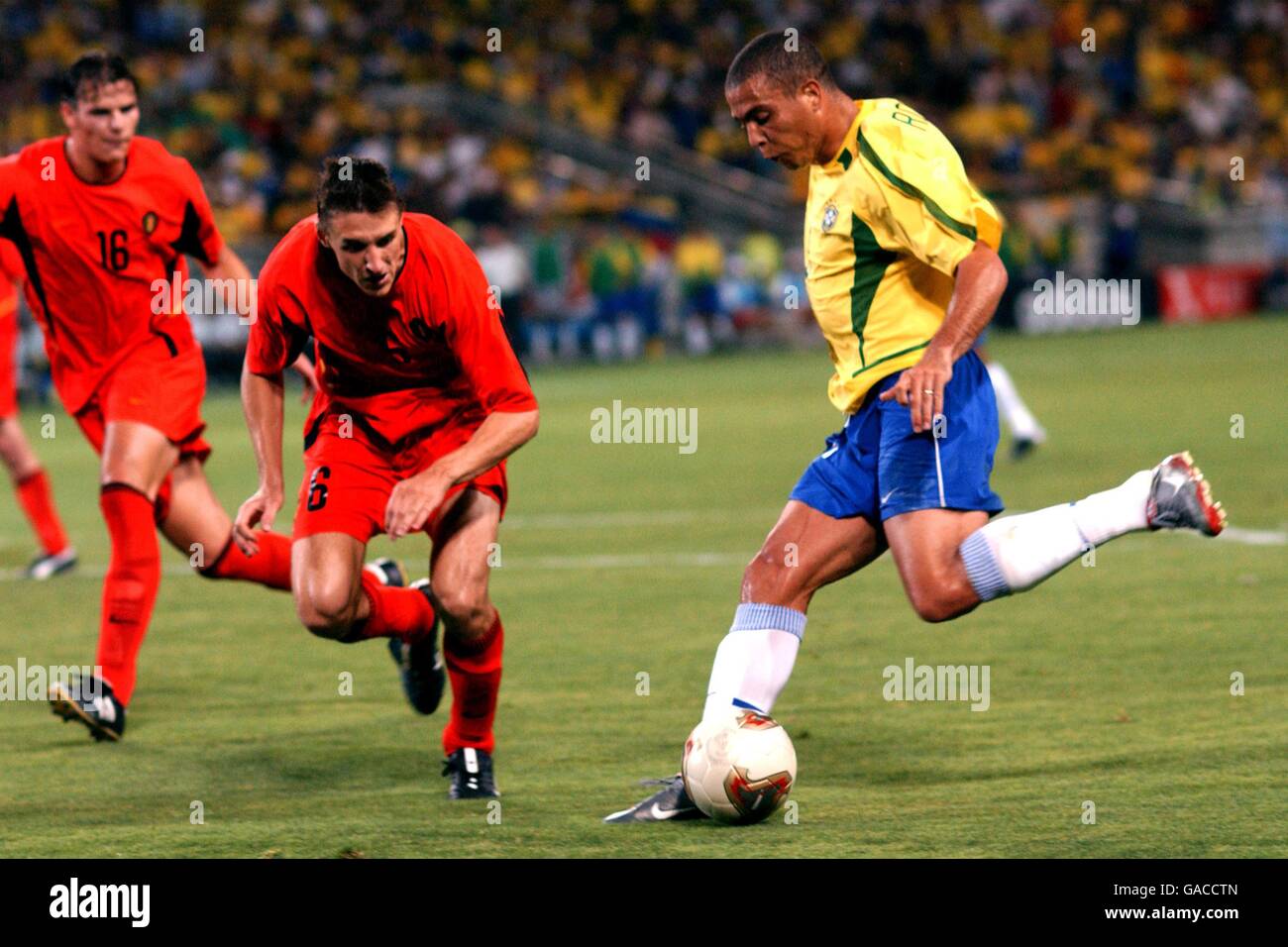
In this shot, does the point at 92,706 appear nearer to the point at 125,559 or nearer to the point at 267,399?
the point at 125,559

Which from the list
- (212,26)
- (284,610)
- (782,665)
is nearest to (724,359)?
(212,26)

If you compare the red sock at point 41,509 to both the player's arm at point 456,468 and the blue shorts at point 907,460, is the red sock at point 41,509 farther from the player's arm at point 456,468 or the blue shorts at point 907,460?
the blue shorts at point 907,460

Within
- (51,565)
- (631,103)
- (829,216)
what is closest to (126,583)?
(829,216)

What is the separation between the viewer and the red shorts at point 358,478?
18.7 ft

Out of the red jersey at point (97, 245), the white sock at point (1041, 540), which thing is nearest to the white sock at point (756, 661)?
the white sock at point (1041, 540)

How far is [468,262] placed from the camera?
5582mm

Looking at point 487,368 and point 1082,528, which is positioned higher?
point 487,368

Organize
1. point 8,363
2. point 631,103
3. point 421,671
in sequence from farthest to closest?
1. point 631,103
2. point 8,363
3. point 421,671

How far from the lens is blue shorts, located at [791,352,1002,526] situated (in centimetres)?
532

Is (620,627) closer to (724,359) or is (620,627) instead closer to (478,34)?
(724,359)

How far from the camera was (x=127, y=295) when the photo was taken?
23.5 ft

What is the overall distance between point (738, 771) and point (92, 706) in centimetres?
244

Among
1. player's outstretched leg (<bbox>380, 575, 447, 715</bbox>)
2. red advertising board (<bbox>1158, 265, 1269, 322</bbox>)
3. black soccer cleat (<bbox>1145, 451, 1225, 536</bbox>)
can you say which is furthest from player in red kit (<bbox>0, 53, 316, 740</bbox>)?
red advertising board (<bbox>1158, 265, 1269, 322</bbox>)

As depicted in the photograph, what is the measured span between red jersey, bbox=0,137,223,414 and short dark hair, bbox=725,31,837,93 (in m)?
2.63
